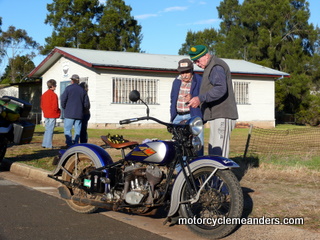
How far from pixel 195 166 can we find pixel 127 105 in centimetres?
2048

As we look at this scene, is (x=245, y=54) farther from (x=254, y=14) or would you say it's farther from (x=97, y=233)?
(x=97, y=233)

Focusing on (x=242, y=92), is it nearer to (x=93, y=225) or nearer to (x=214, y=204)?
(x=93, y=225)

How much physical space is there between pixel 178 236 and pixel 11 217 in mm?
2140

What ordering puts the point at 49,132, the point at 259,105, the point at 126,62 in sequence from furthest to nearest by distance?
Answer: the point at 259,105
the point at 126,62
the point at 49,132

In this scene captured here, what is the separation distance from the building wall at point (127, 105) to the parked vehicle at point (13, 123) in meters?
14.8

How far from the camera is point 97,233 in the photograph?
220 inches

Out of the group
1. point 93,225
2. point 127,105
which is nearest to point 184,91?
point 93,225

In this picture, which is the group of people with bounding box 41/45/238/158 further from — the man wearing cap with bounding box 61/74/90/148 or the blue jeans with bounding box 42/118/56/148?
the blue jeans with bounding box 42/118/56/148

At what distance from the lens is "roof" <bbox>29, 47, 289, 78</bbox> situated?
2525 centimetres

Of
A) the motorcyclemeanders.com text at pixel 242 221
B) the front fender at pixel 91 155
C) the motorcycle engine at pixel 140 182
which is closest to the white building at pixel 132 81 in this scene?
the front fender at pixel 91 155

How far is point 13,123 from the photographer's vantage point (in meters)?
9.73

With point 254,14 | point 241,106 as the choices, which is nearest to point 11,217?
point 241,106

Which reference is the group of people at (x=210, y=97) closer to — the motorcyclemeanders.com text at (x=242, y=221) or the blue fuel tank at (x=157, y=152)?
the blue fuel tank at (x=157, y=152)

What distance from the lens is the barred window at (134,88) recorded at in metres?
25.6
